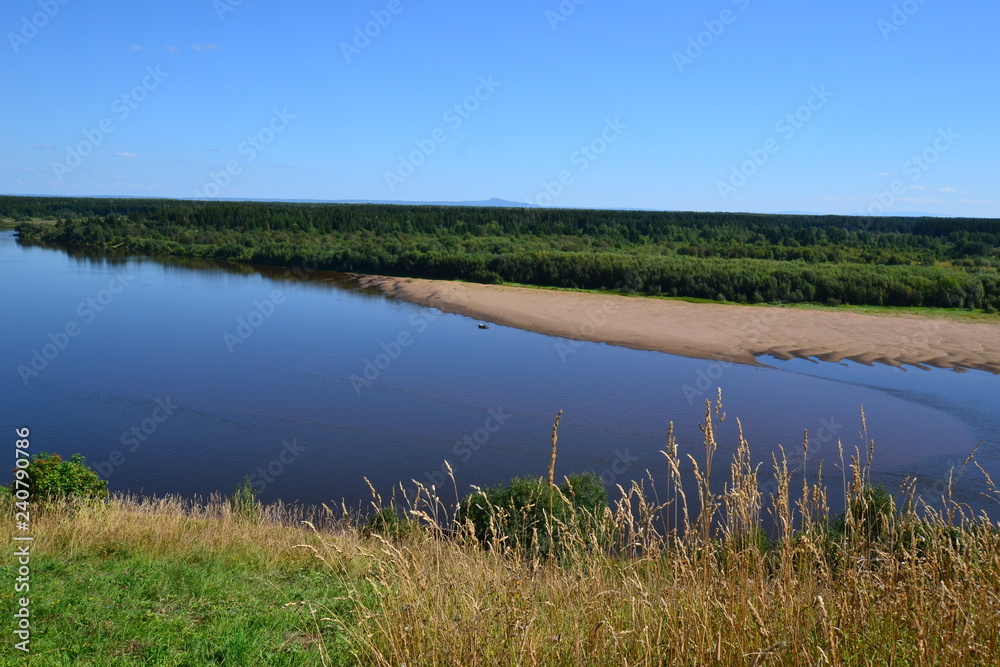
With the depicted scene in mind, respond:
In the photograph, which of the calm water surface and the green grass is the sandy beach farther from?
the green grass

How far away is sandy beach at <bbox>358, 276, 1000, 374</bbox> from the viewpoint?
71.5ft

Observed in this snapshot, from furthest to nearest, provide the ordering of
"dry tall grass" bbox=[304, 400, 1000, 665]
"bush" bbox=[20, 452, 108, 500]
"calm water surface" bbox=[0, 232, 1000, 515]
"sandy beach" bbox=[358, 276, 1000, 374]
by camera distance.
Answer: "sandy beach" bbox=[358, 276, 1000, 374]
"calm water surface" bbox=[0, 232, 1000, 515]
"bush" bbox=[20, 452, 108, 500]
"dry tall grass" bbox=[304, 400, 1000, 665]

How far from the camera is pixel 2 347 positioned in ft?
64.6

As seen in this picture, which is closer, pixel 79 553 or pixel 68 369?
pixel 79 553

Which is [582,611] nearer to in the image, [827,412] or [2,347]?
[827,412]

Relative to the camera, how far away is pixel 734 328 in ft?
82.9

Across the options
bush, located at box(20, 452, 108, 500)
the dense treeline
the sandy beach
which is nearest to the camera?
bush, located at box(20, 452, 108, 500)

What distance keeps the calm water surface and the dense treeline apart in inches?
442

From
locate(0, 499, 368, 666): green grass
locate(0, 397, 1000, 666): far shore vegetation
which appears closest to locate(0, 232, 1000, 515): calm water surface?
locate(0, 499, 368, 666): green grass

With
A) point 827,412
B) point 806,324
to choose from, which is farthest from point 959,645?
point 806,324

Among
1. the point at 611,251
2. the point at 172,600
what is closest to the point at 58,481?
the point at 172,600

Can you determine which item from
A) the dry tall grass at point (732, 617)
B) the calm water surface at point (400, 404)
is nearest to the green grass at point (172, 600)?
the dry tall grass at point (732, 617)

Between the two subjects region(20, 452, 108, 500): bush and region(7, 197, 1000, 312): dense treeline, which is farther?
region(7, 197, 1000, 312): dense treeline

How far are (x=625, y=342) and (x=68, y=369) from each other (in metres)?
15.3
